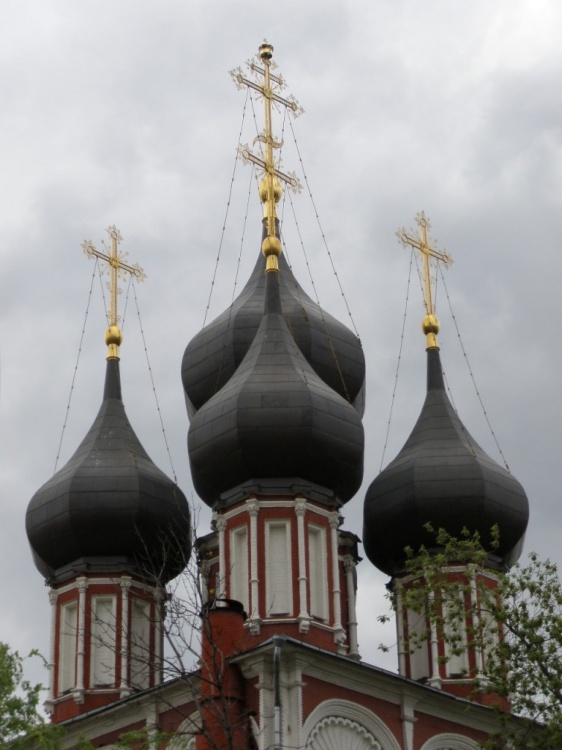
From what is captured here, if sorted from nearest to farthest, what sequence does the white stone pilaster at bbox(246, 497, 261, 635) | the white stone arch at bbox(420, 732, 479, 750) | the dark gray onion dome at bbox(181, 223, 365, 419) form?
the white stone arch at bbox(420, 732, 479, 750), the white stone pilaster at bbox(246, 497, 261, 635), the dark gray onion dome at bbox(181, 223, 365, 419)

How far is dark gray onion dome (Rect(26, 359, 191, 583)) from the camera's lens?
104ft

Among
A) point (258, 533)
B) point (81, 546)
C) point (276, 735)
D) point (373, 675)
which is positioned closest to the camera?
point (276, 735)

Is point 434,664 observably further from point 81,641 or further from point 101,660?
point 81,641

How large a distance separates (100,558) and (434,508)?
5630mm

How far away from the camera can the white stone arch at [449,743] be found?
27672mm

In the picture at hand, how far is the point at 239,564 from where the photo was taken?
94.9ft

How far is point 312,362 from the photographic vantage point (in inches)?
1323

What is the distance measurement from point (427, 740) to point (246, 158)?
1169 centimetres

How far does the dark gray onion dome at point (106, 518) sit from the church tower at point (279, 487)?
2.86 ft

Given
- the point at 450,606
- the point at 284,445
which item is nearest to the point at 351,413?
the point at 284,445

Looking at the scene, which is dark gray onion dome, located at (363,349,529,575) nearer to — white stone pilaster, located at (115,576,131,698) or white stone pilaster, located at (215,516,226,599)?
white stone pilaster, located at (215,516,226,599)

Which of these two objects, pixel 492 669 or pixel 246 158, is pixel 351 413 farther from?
pixel 492 669

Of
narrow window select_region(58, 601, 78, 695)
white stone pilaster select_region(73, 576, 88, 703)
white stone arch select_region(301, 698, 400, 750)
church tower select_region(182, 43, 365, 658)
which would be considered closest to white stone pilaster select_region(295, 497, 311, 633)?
church tower select_region(182, 43, 365, 658)

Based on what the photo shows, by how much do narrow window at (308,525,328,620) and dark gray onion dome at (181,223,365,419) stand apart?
4974 mm
